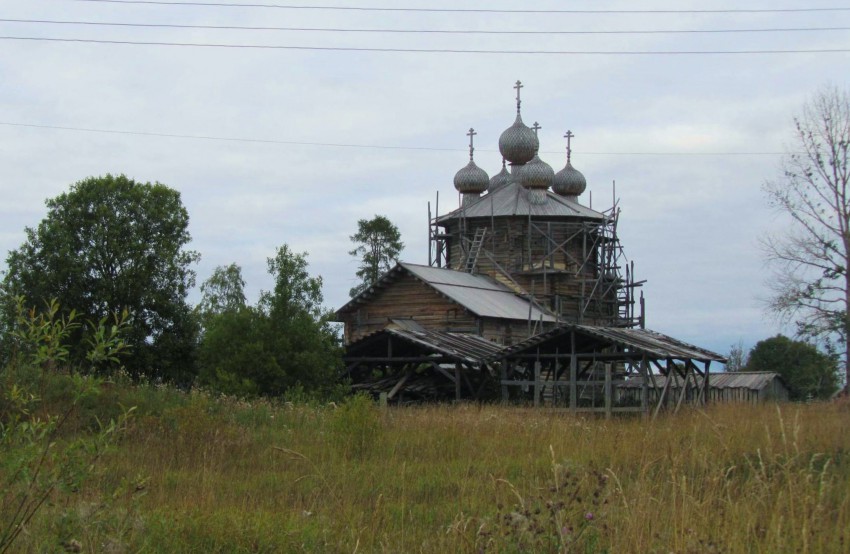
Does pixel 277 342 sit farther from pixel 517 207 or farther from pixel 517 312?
pixel 517 207

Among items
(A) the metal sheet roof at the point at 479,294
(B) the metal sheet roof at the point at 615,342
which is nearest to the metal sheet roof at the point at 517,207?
(A) the metal sheet roof at the point at 479,294

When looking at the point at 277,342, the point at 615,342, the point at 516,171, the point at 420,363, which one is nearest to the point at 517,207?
the point at 516,171

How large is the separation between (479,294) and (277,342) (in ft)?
54.1

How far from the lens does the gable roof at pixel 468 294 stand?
36.6 metres

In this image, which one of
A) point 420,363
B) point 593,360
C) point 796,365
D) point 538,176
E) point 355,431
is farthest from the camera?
point 796,365

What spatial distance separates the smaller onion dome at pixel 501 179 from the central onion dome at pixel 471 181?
60cm

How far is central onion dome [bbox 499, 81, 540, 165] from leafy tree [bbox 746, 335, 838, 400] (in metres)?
16.4

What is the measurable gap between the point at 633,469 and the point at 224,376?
14.6 meters

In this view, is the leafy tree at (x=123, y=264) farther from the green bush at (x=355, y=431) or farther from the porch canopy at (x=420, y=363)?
the green bush at (x=355, y=431)

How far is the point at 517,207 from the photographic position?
46.1 meters

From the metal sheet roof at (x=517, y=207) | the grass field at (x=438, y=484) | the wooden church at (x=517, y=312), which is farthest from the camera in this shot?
the metal sheet roof at (x=517, y=207)

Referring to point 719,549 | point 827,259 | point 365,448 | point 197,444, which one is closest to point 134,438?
point 197,444

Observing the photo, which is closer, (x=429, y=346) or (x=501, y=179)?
(x=429, y=346)

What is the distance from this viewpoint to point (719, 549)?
4848 mm
